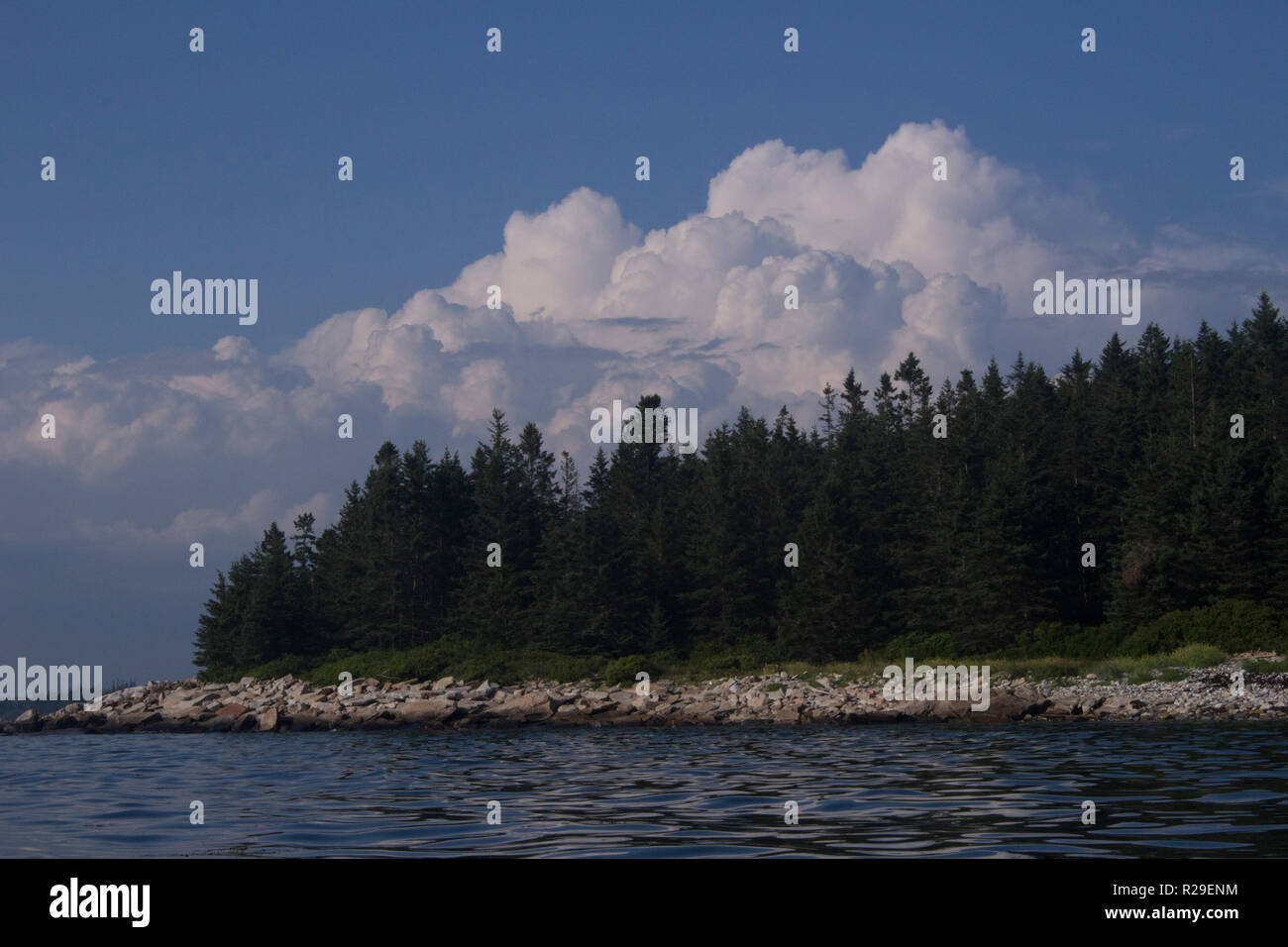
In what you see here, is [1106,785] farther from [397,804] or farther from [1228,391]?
[1228,391]

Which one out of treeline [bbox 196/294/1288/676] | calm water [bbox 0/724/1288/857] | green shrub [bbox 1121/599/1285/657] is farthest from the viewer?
treeline [bbox 196/294/1288/676]

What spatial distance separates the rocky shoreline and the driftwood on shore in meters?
0.07

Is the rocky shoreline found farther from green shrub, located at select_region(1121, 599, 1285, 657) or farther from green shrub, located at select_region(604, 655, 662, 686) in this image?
green shrub, located at select_region(1121, 599, 1285, 657)

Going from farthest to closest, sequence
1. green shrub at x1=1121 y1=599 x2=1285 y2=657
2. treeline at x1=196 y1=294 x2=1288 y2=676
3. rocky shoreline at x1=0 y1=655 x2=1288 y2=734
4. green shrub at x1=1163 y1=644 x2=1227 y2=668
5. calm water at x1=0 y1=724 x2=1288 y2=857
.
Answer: treeline at x1=196 y1=294 x2=1288 y2=676 < green shrub at x1=1121 y1=599 x2=1285 y2=657 < green shrub at x1=1163 y1=644 x2=1227 y2=668 < rocky shoreline at x1=0 y1=655 x2=1288 y2=734 < calm water at x1=0 y1=724 x2=1288 y2=857

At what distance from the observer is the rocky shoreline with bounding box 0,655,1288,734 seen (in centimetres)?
4241

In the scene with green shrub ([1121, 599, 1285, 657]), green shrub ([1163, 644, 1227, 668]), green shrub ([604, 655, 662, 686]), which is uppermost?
green shrub ([1121, 599, 1285, 657])

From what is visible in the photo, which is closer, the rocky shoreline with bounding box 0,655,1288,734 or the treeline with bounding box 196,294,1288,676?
the rocky shoreline with bounding box 0,655,1288,734

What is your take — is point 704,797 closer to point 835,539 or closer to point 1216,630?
point 1216,630

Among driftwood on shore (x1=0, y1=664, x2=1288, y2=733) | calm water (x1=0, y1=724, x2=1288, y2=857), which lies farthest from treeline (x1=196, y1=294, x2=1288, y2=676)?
calm water (x1=0, y1=724, x2=1288, y2=857)

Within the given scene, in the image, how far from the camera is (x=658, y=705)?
53.3 meters

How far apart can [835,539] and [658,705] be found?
24.3 meters

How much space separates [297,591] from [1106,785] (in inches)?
3565
